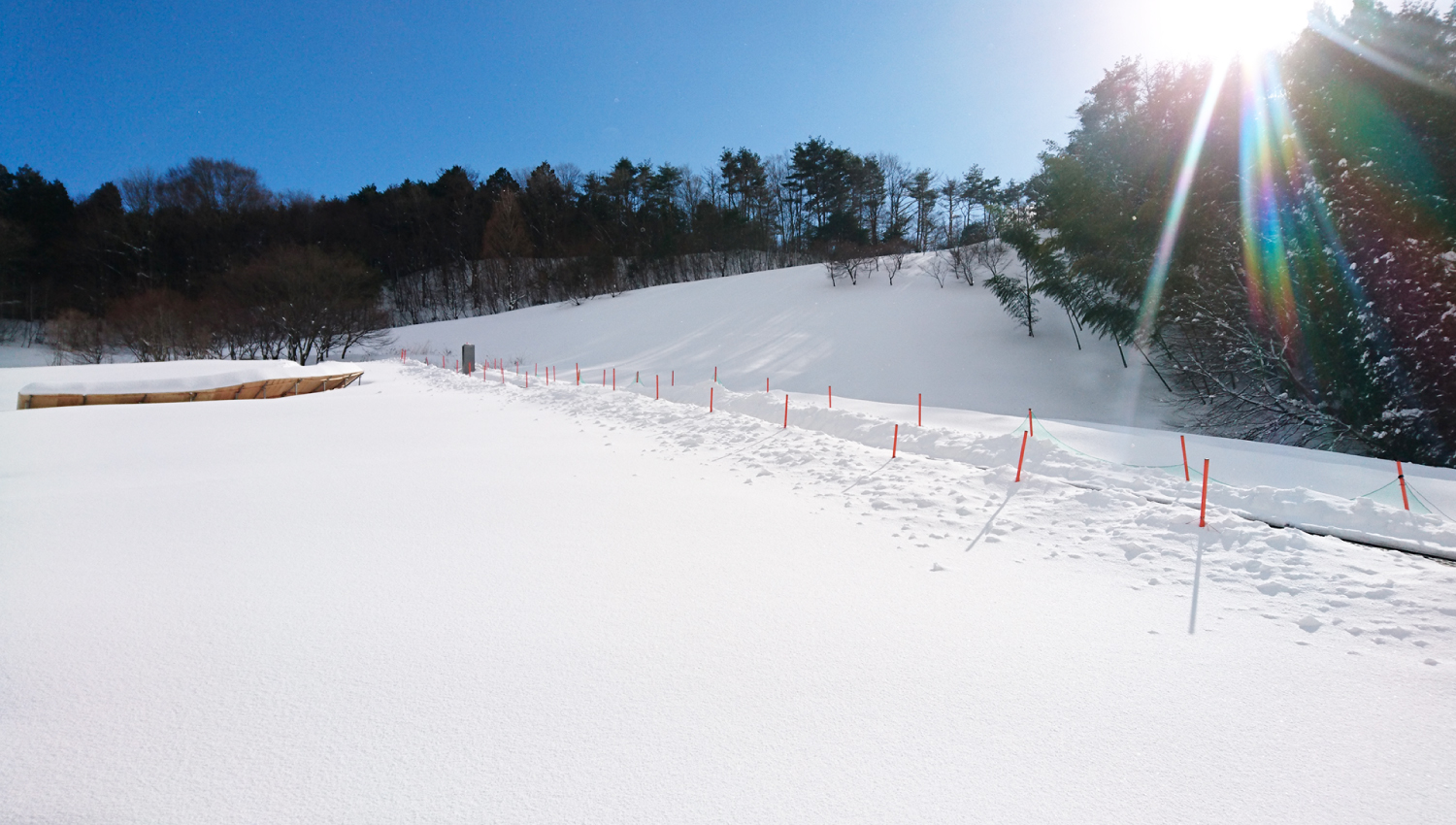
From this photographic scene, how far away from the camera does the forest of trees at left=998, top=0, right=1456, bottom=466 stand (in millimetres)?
12023

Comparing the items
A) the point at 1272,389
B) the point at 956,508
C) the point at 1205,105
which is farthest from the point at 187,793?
the point at 1205,105

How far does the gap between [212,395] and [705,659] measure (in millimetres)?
16531

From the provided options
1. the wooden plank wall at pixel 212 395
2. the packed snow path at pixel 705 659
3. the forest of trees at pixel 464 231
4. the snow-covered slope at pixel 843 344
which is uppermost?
the forest of trees at pixel 464 231

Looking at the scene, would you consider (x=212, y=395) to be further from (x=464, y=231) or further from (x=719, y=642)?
(x=464, y=231)

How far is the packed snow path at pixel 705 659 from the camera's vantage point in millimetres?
2314

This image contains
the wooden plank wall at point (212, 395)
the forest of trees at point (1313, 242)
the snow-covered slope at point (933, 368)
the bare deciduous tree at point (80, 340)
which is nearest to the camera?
the snow-covered slope at point (933, 368)

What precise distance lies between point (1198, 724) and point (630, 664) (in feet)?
8.80

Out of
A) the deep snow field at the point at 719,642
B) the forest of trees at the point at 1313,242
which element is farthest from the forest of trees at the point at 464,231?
the deep snow field at the point at 719,642

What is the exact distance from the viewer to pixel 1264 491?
5.83 metres

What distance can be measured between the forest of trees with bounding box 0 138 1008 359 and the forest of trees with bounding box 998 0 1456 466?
19919 mm

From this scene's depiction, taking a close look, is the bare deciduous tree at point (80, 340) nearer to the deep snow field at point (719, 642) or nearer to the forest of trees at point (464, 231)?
the forest of trees at point (464, 231)

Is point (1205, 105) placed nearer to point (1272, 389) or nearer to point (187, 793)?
point (1272, 389)

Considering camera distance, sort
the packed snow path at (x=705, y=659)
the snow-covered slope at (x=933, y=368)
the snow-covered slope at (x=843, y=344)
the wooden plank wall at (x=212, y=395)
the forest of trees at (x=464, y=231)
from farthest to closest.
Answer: the forest of trees at (x=464, y=231) < the snow-covered slope at (x=843, y=344) < the wooden plank wall at (x=212, y=395) < the snow-covered slope at (x=933, y=368) < the packed snow path at (x=705, y=659)

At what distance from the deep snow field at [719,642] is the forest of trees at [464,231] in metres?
33.1
